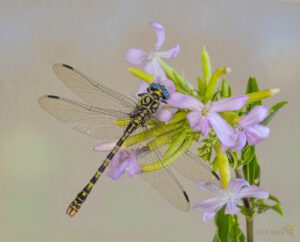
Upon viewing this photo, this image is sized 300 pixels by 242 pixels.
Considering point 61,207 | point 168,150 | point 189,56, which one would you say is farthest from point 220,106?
point 61,207

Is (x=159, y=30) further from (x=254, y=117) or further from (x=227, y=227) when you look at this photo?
(x=227, y=227)

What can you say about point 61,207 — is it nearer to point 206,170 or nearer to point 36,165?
point 36,165

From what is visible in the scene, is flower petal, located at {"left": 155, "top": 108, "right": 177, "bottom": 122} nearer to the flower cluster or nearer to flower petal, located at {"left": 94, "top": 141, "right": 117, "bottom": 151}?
the flower cluster

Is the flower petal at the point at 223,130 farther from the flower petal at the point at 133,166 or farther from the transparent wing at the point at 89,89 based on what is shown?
the transparent wing at the point at 89,89

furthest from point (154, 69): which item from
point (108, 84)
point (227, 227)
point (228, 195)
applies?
point (108, 84)

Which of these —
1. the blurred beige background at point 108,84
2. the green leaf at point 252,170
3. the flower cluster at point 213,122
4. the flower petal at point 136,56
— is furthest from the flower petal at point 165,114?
the blurred beige background at point 108,84

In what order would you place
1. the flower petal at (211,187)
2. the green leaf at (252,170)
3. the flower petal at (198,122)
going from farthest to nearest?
the green leaf at (252,170), the flower petal at (211,187), the flower petal at (198,122)

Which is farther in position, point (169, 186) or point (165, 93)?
point (169, 186)
